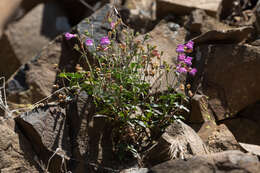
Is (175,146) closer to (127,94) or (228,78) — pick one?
(127,94)

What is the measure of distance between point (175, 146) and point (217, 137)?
0.46 meters

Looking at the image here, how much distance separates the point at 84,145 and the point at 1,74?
2.34 metres

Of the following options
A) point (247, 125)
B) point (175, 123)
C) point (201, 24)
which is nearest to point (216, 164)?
point (175, 123)

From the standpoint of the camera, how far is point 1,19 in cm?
632

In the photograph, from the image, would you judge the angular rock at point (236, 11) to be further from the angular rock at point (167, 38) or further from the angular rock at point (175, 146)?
the angular rock at point (175, 146)

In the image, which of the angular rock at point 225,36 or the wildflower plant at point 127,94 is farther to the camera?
the angular rock at point 225,36

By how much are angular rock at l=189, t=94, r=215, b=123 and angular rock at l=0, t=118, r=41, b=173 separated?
132 cm

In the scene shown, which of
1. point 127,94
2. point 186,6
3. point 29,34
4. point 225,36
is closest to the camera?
point 127,94

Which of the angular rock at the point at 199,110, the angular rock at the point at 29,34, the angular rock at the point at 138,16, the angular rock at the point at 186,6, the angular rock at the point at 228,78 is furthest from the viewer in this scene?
the angular rock at the point at 29,34

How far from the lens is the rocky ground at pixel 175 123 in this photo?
273 cm

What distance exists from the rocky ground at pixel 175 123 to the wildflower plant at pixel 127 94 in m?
0.11

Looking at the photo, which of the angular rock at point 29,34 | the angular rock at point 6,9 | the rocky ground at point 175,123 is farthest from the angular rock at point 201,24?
the angular rock at point 6,9

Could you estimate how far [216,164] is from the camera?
2.30 m

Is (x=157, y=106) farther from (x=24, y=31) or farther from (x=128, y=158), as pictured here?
(x=24, y=31)
